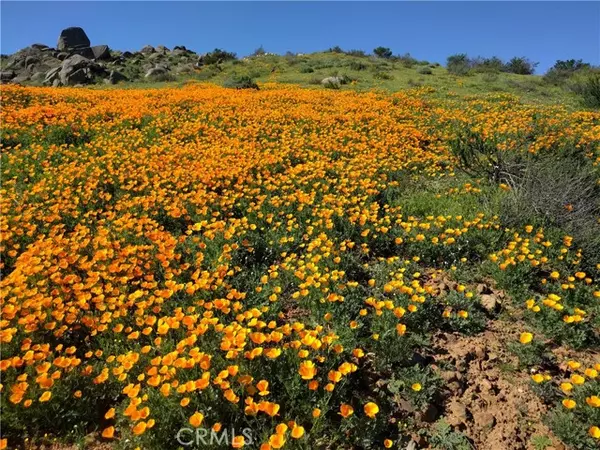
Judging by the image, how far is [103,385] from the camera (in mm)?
3691

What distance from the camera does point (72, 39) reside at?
155ft

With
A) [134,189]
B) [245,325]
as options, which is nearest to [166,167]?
[134,189]

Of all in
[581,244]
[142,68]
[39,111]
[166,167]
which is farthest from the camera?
[142,68]

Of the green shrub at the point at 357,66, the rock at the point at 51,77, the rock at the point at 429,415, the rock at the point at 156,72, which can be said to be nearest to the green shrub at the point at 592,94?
the green shrub at the point at 357,66

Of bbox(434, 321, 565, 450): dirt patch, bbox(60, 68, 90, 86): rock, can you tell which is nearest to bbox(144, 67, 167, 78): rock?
bbox(60, 68, 90, 86): rock

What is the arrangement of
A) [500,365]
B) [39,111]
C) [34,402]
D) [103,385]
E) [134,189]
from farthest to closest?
[39,111] → [134,189] → [500,365] → [103,385] → [34,402]

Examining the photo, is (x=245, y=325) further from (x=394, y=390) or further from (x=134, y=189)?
(x=134, y=189)

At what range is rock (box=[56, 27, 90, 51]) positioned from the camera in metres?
46.5

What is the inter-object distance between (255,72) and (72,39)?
2873cm

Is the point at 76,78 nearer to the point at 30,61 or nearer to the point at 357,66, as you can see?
the point at 30,61

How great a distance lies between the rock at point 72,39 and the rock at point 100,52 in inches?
228

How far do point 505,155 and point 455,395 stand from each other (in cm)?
647

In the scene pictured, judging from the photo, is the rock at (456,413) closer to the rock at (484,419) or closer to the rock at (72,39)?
the rock at (484,419)

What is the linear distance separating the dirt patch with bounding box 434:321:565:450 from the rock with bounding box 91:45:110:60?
47.0m
